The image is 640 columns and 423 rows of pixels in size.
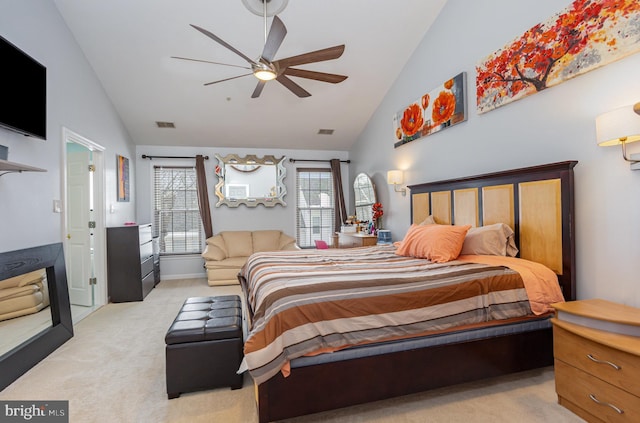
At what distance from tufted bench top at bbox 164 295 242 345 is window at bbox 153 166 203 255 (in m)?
3.95

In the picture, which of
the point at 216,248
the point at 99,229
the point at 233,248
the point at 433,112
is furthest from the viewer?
the point at 233,248

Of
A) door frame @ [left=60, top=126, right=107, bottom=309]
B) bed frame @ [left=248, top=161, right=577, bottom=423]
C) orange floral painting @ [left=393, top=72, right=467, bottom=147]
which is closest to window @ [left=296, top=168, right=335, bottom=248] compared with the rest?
orange floral painting @ [left=393, top=72, right=467, bottom=147]

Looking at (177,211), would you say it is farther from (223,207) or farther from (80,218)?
(80,218)

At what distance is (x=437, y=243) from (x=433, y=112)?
195 centimetres

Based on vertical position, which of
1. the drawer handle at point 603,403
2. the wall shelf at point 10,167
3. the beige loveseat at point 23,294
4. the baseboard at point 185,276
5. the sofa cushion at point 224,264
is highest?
the wall shelf at point 10,167

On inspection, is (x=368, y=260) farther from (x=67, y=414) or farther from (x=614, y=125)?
(x=67, y=414)

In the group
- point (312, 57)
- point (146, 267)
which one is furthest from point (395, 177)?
point (146, 267)

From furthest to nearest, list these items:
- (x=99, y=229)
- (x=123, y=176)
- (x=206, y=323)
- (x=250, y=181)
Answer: (x=250, y=181), (x=123, y=176), (x=99, y=229), (x=206, y=323)

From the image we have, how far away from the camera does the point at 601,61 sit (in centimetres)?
225

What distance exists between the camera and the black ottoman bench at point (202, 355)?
7.04ft

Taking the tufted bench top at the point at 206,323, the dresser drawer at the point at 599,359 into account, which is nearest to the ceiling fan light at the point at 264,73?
the tufted bench top at the point at 206,323

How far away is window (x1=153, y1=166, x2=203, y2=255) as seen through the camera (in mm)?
6273

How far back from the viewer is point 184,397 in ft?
7.16

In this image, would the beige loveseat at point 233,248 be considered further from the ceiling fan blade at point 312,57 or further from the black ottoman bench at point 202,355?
the ceiling fan blade at point 312,57
